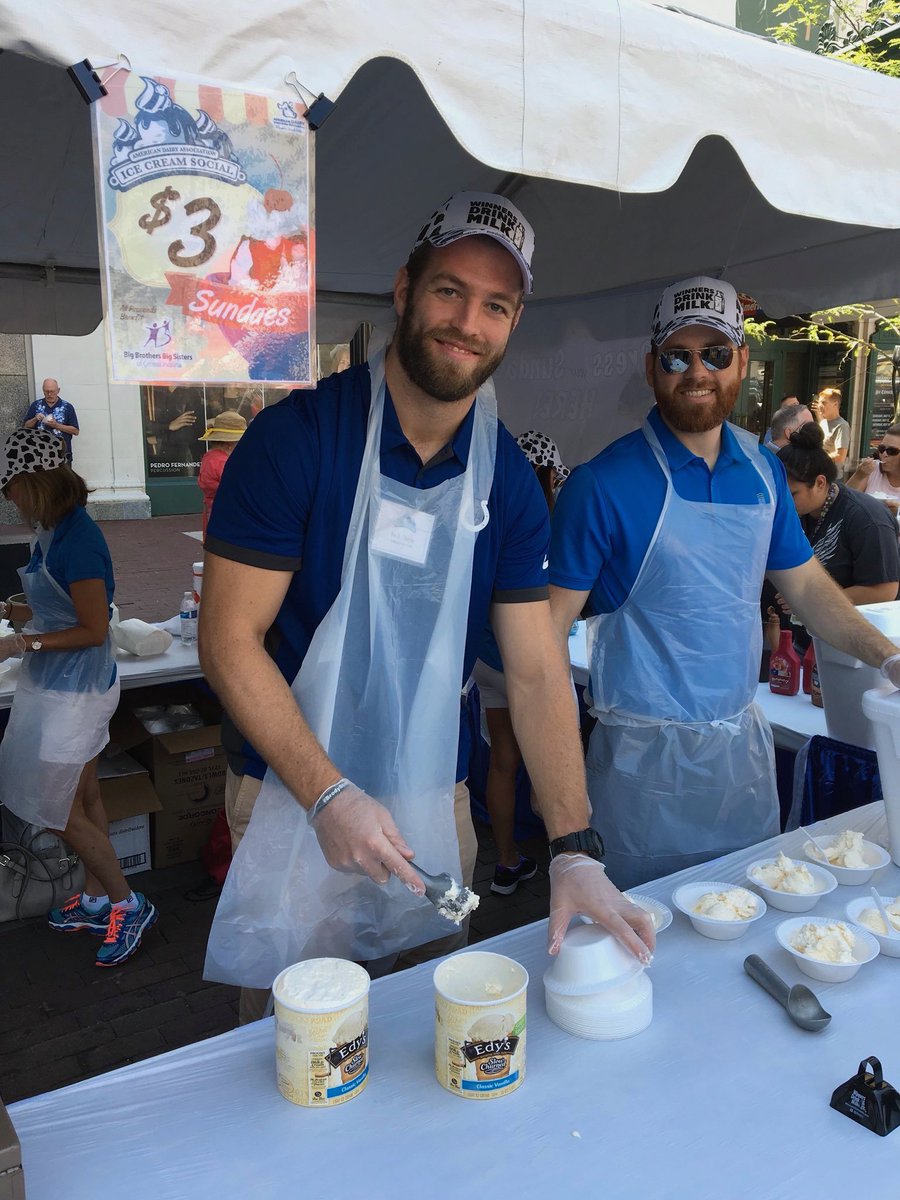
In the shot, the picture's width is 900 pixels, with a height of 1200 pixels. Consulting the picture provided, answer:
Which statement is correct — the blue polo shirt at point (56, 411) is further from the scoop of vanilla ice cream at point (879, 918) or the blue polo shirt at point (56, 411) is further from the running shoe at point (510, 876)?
the scoop of vanilla ice cream at point (879, 918)

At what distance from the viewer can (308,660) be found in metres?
1.52

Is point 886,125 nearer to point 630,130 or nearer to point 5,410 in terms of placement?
point 630,130

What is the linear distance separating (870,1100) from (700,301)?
1699mm

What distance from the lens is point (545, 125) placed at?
52.5 inches

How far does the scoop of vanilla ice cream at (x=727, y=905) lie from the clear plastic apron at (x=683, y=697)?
54 cm

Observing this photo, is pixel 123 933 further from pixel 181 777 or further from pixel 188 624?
pixel 188 624

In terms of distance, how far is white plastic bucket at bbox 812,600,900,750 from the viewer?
230 centimetres

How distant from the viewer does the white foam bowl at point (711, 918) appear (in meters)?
1.46

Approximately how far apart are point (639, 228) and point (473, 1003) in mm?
3040

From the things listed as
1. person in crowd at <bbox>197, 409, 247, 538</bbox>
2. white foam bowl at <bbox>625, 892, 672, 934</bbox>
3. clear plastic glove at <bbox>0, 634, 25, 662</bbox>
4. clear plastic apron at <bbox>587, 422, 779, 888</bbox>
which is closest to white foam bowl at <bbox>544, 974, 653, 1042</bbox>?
white foam bowl at <bbox>625, 892, 672, 934</bbox>

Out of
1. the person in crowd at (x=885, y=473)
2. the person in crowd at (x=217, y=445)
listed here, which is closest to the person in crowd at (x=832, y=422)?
the person in crowd at (x=885, y=473)

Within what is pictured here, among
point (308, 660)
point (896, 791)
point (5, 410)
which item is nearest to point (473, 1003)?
point (308, 660)

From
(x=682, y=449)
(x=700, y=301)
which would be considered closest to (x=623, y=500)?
(x=682, y=449)

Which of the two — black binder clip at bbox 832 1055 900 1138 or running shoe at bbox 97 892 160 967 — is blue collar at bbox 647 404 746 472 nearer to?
black binder clip at bbox 832 1055 900 1138
